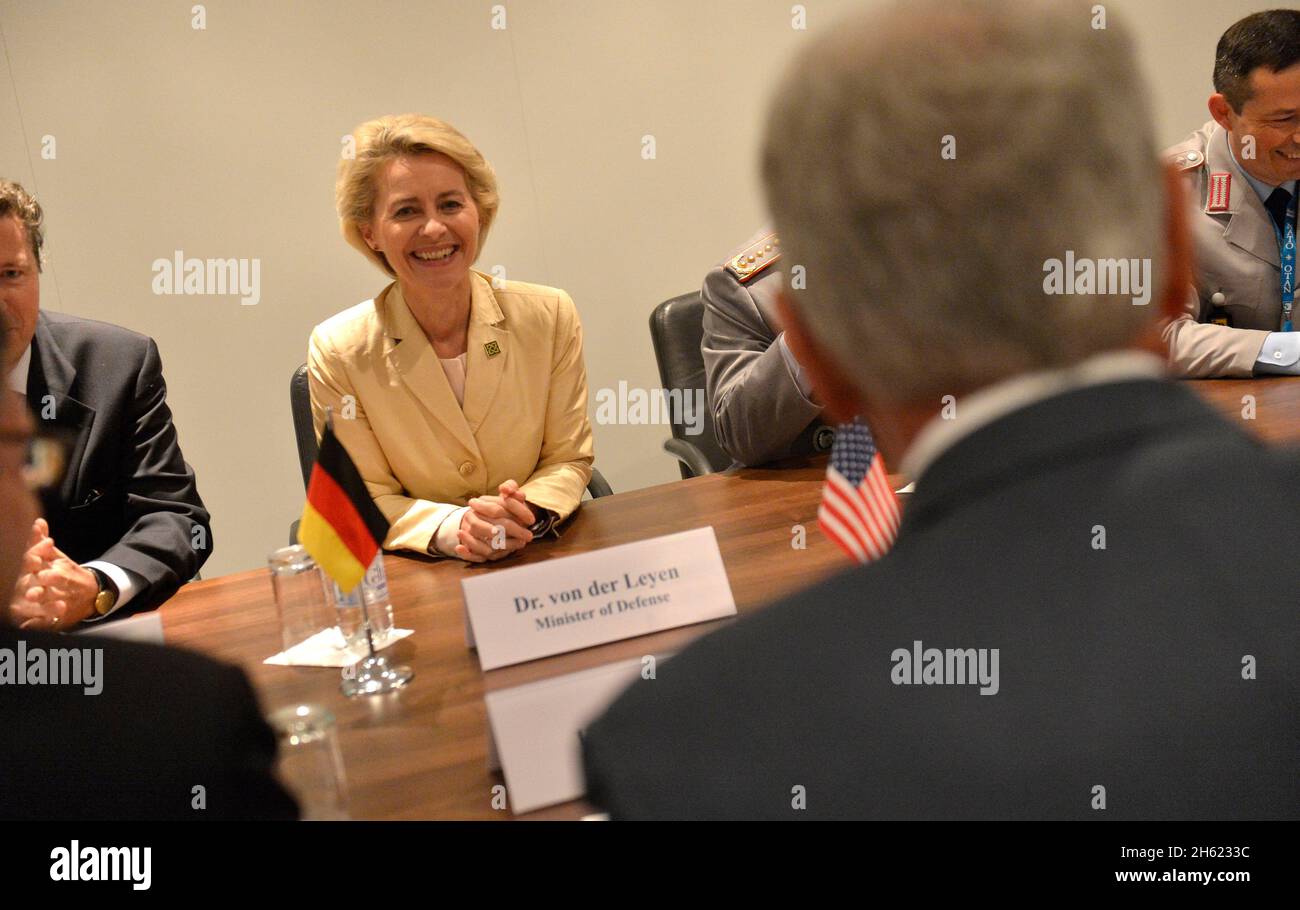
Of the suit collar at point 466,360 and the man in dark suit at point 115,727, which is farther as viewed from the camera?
the suit collar at point 466,360

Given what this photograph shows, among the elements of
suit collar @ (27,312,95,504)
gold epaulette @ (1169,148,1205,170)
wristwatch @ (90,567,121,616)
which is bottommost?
wristwatch @ (90,567,121,616)

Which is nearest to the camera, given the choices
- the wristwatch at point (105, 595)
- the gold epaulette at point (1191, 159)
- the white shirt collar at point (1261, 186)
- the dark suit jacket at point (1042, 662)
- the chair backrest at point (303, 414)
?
the dark suit jacket at point (1042, 662)

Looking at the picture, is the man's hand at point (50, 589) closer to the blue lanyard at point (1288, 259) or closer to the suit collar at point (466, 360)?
the suit collar at point (466, 360)

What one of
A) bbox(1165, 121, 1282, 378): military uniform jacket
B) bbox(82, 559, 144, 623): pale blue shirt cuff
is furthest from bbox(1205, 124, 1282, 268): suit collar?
bbox(82, 559, 144, 623): pale blue shirt cuff

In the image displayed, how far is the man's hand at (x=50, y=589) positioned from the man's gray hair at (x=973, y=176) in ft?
6.16

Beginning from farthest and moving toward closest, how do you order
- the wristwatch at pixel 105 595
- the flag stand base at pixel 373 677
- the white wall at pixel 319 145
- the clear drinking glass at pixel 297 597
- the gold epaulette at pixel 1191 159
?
the white wall at pixel 319 145
the gold epaulette at pixel 1191 159
the wristwatch at pixel 105 595
the clear drinking glass at pixel 297 597
the flag stand base at pixel 373 677

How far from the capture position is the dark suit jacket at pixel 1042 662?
78 centimetres

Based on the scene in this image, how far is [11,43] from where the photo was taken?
3.94 m

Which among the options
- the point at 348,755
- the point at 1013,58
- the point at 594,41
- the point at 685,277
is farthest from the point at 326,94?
the point at 1013,58

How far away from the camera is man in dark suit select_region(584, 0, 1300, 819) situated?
78 centimetres

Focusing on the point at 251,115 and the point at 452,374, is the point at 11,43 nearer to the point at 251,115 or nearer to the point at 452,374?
the point at 251,115

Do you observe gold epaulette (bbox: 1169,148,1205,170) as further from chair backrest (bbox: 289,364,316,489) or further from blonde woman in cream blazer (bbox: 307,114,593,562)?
chair backrest (bbox: 289,364,316,489)

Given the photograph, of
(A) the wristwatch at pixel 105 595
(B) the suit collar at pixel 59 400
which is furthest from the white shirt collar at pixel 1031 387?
(B) the suit collar at pixel 59 400

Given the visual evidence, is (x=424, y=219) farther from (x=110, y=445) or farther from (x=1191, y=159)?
(x=1191, y=159)
